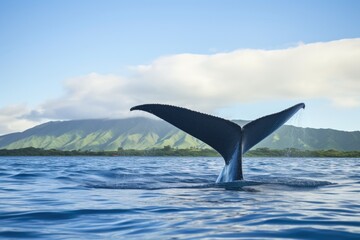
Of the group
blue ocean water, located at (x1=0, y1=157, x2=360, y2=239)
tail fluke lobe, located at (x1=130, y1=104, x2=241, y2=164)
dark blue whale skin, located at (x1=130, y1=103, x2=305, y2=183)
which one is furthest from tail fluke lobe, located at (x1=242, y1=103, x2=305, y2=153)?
blue ocean water, located at (x1=0, y1=157, x2=360, y2=239)

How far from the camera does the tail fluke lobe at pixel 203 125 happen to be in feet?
30.2

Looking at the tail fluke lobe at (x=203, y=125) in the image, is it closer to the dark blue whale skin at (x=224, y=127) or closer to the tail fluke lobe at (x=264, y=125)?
the dark blue whale skin at (x=224, y=127)

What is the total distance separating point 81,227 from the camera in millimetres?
6145

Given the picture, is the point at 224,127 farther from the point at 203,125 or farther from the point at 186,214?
the point at 186,214

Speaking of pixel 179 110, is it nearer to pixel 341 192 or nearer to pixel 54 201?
pixel 54 201

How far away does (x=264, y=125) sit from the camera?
9.66m

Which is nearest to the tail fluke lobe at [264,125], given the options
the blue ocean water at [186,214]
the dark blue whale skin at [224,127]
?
the dark blue whale skin at [224,127]

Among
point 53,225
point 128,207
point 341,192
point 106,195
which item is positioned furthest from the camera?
point 341,192

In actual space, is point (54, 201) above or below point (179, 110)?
below

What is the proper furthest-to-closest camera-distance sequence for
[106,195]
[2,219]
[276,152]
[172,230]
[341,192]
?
[276,152], [341,192], [106,195], [2,219], [172,230]

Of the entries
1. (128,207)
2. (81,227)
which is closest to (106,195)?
(128,207)

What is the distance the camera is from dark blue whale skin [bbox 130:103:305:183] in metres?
9.27

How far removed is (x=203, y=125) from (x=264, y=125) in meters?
1.23

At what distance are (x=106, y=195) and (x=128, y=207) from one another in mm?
1961
